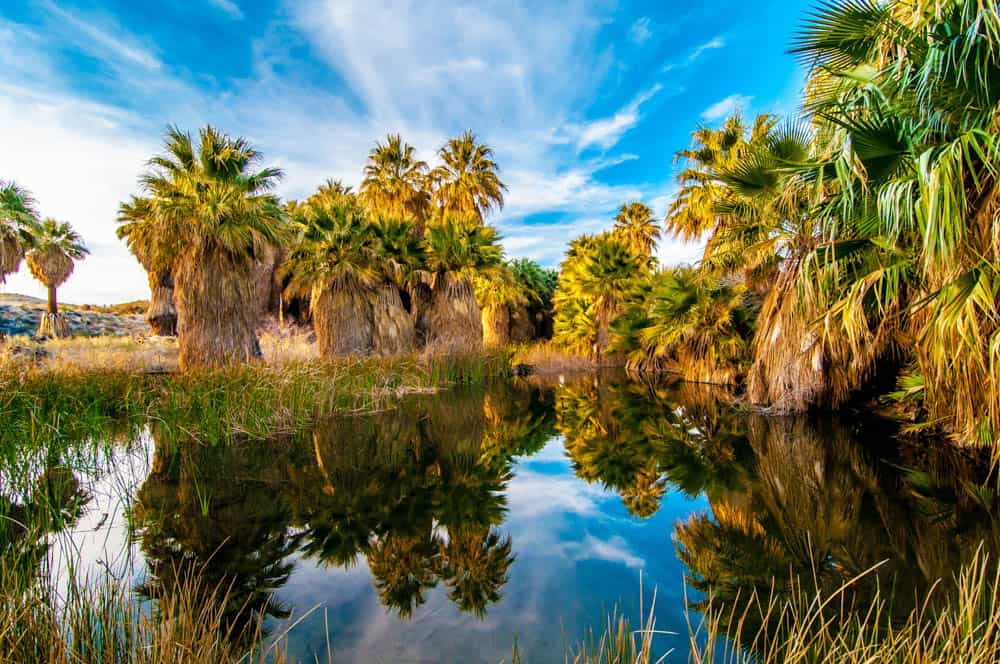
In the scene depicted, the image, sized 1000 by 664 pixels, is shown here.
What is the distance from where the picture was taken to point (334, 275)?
17.4 metres

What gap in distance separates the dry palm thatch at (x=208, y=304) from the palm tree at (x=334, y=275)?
12.2 feet

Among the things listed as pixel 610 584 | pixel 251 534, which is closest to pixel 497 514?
pixel 610 584

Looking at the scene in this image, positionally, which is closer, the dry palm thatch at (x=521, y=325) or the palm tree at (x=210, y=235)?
the palm tree at (x=210, y=235)

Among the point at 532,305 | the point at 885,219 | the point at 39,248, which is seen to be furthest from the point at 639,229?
the point at 39,248

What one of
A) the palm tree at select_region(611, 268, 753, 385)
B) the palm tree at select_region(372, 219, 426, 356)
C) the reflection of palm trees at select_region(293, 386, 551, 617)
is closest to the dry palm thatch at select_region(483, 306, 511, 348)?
the palm tree at select_region(372, 219, 426, 356)

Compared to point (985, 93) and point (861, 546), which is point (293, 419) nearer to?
point (861, 546)

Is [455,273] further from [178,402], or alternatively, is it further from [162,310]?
[162,310]

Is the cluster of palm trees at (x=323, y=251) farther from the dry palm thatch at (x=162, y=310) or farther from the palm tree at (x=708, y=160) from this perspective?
the palm tree at (x=708, y=160)

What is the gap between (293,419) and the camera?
845 cm

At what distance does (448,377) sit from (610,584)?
13993 millimetres

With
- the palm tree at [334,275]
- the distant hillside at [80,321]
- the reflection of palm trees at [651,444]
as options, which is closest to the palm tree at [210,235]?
the palm tree at [334,275]

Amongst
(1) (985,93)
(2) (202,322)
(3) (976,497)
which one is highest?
(1) (985,93)

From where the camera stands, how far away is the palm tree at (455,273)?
19875mm

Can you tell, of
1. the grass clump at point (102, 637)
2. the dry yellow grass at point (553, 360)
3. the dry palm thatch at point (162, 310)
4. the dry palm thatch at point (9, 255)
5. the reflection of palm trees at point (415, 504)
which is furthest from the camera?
the dry palm thatch at point (162, 310)
